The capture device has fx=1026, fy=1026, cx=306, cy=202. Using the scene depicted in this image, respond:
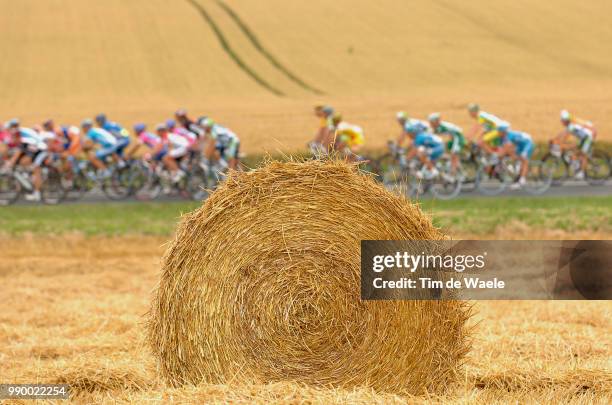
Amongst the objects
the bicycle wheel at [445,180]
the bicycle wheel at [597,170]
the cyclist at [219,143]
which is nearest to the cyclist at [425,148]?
the bicycle wheel at [445,180]

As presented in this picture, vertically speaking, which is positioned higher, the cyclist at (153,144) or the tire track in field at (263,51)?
the tire track in field at (263,51)

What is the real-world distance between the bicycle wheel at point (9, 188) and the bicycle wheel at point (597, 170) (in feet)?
47.3

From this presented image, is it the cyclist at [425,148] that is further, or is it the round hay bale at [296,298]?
the cyclist at [425,148]

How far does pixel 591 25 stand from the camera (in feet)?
221

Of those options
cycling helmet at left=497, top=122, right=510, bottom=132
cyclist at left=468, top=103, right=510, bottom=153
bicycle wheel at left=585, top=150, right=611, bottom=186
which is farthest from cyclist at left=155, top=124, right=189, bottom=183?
bicycle wheel at left=585, top=150, right=611, bottom=186

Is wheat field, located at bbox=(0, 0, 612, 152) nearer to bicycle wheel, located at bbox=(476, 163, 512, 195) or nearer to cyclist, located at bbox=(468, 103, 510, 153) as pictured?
bicycle wheel, located at bbox=(476, 163, 512, 195)

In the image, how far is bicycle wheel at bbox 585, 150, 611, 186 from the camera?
2685 centimetres

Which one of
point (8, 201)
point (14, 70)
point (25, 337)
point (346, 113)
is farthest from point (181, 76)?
point (25, 337)

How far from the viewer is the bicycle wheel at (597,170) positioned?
2685 centimetres

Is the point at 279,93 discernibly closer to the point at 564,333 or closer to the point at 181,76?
the point at 181,76

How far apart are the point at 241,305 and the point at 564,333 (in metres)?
3.81

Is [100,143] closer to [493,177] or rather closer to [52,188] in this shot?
[52,188]

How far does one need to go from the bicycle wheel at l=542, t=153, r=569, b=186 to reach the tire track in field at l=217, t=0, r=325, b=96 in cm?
2973

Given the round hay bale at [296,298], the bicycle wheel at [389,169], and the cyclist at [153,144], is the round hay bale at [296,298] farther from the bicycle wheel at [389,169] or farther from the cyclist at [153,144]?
the cyclist at [153,144]
